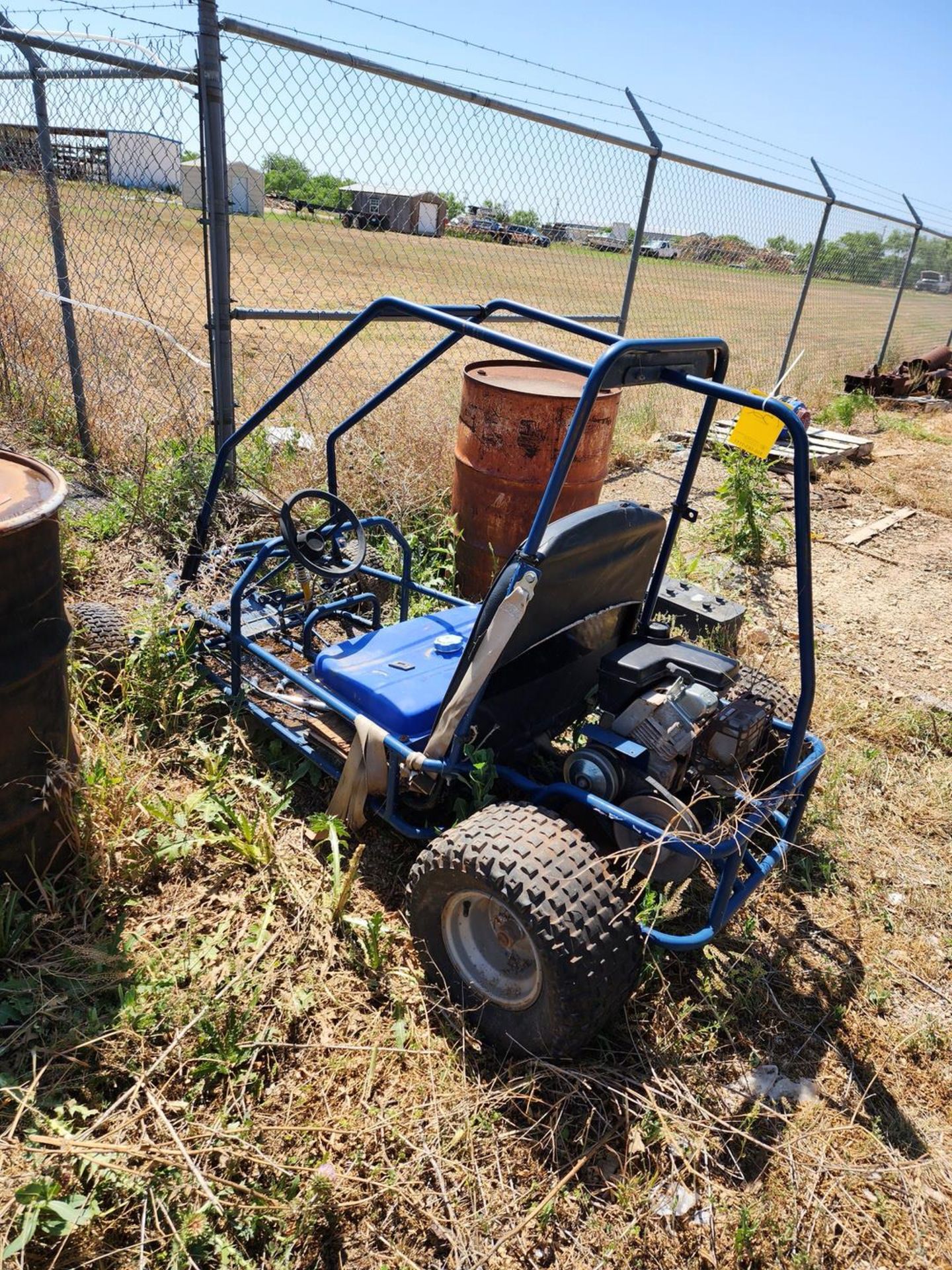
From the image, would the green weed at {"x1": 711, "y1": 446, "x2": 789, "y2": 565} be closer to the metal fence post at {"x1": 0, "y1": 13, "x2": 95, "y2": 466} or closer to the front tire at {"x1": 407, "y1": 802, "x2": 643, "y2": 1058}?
the front tire at {"x1": 407, "y1": 802, "x2": 643, "y2": 1058}

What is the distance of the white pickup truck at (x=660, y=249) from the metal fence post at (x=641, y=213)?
8.7 inches

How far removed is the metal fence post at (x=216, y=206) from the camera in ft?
11.6

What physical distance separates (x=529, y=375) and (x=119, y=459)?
2.54 meters

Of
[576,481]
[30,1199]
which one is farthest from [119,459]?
[30,1199]

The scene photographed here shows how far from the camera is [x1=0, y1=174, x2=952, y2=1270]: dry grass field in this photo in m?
1.76

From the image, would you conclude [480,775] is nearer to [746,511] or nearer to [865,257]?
[746,511]

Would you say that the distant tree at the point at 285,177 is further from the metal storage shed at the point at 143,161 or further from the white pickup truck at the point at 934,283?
the white pickup truck at the point at 934,283

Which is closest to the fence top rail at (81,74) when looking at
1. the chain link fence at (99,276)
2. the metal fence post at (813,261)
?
the chain link fence at (99,276)

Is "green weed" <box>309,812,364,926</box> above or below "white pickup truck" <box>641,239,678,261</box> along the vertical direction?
below

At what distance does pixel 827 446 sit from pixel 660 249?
8.18 ft

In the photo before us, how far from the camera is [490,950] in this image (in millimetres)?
2311

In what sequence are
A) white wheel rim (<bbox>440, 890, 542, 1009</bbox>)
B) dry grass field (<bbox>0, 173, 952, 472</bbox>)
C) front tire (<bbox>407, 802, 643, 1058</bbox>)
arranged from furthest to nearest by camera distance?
1. dry grass field (<bbox>0, 173, 952, 472</bbox>)
2. white wheel rim (<bbox>440, 890, 542, 1009</bbox>)
3. front tire (<bbox>407, 802, 643, 1058</bbox>)

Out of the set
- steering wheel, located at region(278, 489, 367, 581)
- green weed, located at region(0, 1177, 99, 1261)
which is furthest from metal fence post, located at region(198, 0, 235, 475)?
green weed, located at region(0, 1177, 99, 1261)

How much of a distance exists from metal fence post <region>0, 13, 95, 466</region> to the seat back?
12.3 ft
